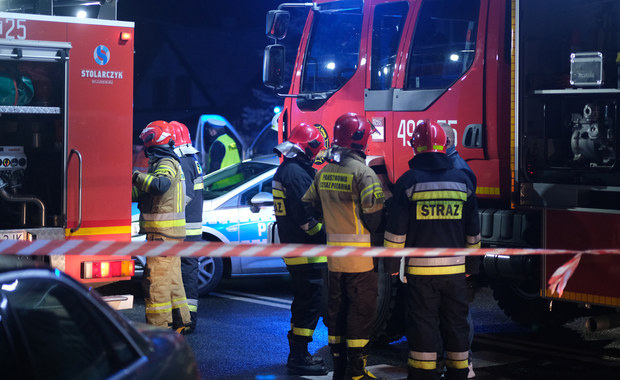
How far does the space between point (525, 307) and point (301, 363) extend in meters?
2.43

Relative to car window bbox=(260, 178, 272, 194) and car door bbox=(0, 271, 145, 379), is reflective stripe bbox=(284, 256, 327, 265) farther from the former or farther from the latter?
car door bbox=(0, 271, 145, 379)

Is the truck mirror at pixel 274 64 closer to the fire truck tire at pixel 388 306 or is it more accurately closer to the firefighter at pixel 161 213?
the firefighter at pixel 161 213

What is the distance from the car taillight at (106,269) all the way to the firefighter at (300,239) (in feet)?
3.94

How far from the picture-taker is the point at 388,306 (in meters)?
6.72

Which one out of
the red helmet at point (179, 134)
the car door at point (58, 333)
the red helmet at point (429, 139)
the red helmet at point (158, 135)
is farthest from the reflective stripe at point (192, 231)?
the car door at point (58, 333)

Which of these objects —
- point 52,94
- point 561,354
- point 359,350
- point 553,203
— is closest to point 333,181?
point 359,350

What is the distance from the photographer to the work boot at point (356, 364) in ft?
19.2

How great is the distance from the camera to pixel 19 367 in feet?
7.70

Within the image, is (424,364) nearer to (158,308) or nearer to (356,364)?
(356,364)

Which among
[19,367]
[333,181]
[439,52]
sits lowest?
[19,367]

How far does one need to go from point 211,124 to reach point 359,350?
1621cm

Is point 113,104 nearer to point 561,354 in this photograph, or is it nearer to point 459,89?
point 459,89

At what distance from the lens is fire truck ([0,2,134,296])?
224 inches

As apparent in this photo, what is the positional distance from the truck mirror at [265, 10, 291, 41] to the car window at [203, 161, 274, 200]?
217cm
